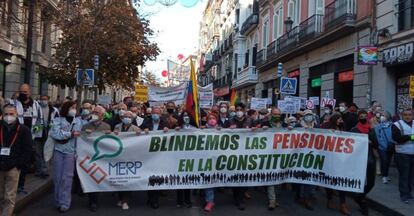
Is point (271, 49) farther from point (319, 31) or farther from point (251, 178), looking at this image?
point (251, 178)

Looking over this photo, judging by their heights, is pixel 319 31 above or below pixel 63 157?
above

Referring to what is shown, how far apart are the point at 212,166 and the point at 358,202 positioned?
106 inches

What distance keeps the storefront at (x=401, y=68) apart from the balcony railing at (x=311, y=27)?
6.71m

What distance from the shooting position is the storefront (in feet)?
Answer: 52.9

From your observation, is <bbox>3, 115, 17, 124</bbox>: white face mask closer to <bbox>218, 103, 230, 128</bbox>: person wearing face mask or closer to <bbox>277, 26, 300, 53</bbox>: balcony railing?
<bbox>218, 103, 230, 128</bbox>: person wearing face mask

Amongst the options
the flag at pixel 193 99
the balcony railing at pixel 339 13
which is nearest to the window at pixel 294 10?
the balcony railing at pixel 339 13

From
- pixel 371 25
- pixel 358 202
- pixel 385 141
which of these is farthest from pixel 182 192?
pixel 371 25

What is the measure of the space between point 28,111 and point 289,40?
20347 millimetres

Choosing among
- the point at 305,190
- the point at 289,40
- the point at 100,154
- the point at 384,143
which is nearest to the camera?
the point at 100,154

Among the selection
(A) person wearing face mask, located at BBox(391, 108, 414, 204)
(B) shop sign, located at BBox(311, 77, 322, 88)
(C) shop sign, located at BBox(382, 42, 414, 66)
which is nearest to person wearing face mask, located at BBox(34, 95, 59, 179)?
(A) person wearing face mask, located at BBox(391, 108, 414, 204)

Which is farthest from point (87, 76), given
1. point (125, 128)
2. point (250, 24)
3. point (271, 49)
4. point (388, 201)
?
point (250, 24)

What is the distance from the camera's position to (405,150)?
9.68m

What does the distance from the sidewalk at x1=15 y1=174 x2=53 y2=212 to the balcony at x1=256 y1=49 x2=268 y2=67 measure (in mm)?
26417

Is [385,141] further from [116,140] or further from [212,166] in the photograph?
[116,140]
